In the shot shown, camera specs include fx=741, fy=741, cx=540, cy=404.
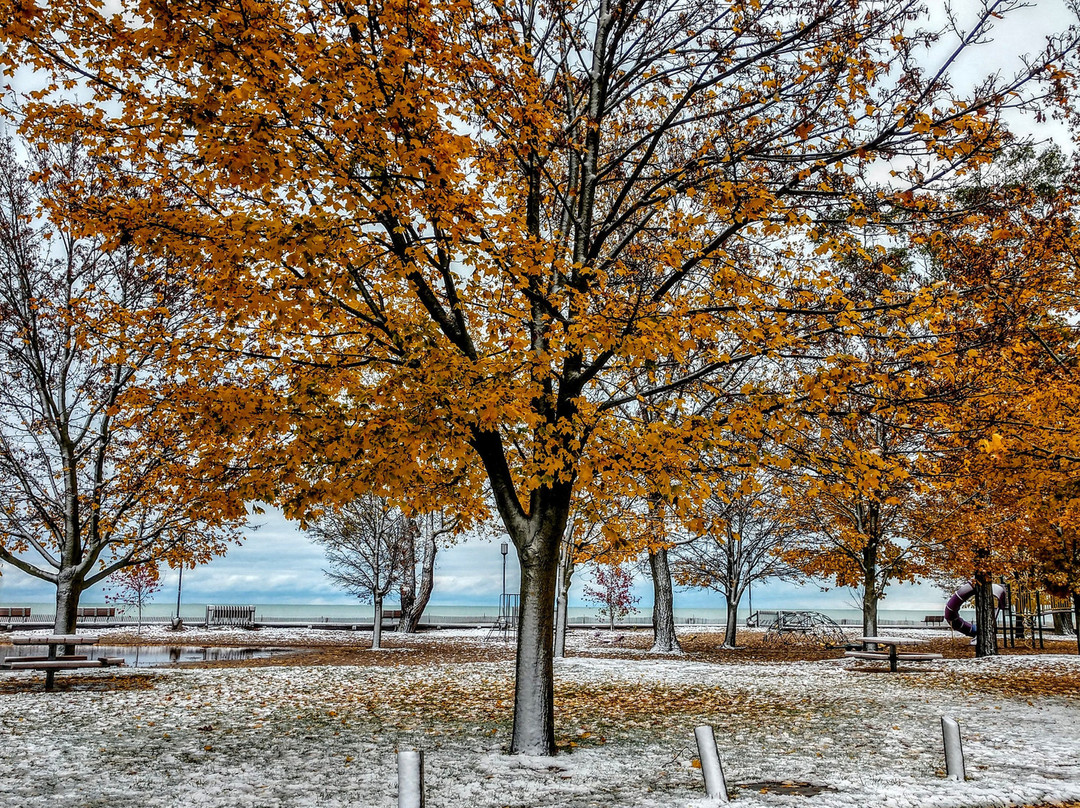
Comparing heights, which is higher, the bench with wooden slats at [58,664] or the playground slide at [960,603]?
the bench with wooden slats at [58,664]

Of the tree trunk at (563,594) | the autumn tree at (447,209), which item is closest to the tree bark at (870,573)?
the tree trunk at (563,594)

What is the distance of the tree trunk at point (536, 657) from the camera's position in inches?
315

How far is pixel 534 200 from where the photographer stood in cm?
951

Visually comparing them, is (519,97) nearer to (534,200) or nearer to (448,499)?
(534,200)

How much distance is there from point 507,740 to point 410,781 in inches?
172

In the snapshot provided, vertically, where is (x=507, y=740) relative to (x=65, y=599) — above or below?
below

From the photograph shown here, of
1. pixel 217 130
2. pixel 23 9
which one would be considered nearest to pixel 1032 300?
pixel 217 130

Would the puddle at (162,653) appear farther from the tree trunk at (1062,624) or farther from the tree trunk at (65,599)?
the tree trunk at (1062,624)

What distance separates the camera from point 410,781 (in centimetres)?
463

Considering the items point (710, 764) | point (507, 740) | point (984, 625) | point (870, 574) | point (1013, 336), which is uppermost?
point (1013, 336)

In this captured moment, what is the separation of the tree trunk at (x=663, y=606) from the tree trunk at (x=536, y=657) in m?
14.9

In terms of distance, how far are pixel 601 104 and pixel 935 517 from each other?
15.9 m

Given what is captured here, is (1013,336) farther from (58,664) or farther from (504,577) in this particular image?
(504,577)

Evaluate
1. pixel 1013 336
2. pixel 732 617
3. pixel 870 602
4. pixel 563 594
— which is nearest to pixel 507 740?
pixel 1013 336
